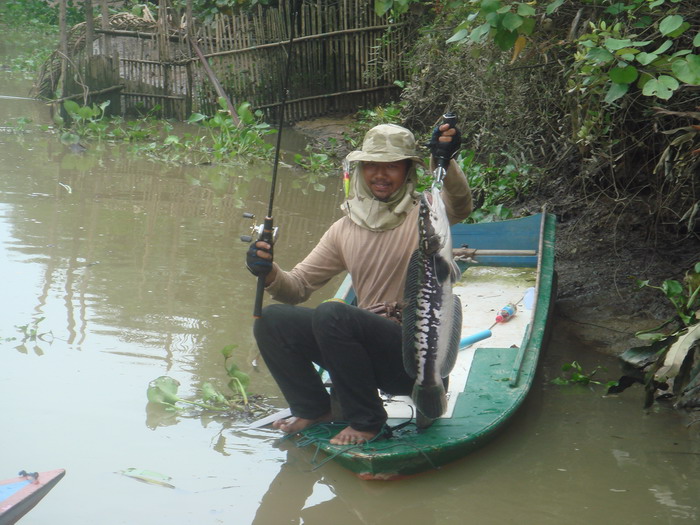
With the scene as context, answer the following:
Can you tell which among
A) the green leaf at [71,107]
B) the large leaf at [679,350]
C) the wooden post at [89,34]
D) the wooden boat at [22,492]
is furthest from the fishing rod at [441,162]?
the wooden post at [89,34]

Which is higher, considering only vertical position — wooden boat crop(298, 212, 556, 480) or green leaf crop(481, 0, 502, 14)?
green leaf crop(481, 0, 502, 14)

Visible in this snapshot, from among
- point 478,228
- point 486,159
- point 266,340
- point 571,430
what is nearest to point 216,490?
point 266,340

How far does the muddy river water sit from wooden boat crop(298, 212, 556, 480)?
157 mm

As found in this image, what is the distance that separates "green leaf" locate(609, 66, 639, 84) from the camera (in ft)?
13.7

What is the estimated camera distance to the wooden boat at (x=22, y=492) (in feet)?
9.75

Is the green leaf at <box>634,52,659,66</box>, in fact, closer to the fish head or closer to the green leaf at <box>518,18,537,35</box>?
the green leaf at <box>518,18,537,35</box>

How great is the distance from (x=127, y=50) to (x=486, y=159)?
21.7 ft

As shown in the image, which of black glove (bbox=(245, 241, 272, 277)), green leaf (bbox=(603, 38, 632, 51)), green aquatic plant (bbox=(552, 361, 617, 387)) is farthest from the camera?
green aquatic plant (bbox=(552, 361, 617, 387))

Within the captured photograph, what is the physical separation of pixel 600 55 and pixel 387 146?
116 centimetres

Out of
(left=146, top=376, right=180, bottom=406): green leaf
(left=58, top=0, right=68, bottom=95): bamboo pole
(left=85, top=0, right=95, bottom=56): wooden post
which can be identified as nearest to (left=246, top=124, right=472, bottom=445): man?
(left=146, top=376, right=180, bottom=406): green leaf

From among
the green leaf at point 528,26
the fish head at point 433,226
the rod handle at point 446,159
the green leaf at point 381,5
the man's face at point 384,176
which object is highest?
the green leaf at point 381,5

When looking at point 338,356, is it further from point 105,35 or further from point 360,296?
point 105,35

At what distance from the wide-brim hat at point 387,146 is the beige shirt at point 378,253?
211mm

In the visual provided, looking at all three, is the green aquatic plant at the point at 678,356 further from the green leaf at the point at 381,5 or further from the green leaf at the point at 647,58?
the green leaf at the point at 381,5
